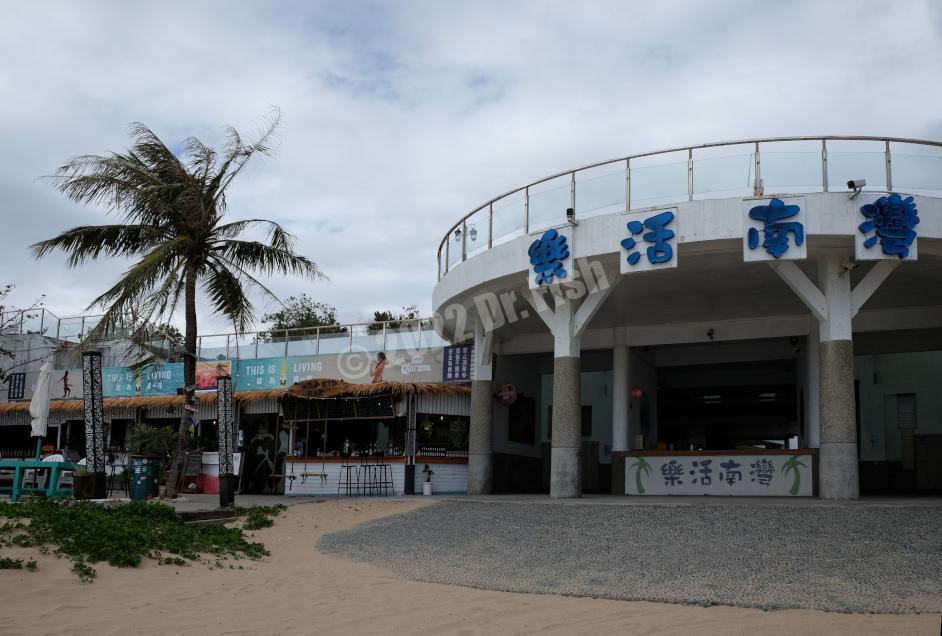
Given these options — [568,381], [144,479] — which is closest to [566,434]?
[568,381]

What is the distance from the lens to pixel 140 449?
2095 cm

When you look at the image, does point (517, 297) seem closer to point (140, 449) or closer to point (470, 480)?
point (470, 480)

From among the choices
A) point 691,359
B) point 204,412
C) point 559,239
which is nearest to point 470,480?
point 559,239

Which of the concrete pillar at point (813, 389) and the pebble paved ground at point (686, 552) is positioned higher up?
the concrete pillar at point (813, 389)

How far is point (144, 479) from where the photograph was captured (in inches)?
639

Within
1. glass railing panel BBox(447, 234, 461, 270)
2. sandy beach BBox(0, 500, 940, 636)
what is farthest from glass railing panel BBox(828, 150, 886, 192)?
sandy beach BBox(0, 500, 940, 636)

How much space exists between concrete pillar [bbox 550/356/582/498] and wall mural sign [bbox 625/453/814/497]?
2410mm

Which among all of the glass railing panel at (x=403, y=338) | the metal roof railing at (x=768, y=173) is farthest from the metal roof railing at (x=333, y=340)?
the metal roof railing at (x=768, y=173)

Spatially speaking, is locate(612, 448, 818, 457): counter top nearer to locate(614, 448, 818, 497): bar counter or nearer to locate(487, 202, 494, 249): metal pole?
locate(614, 448, 818, 497): bar counter

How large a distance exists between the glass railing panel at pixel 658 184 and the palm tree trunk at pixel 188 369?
376 inches

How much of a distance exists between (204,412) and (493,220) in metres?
11.3

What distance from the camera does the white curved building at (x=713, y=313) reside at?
13859mm

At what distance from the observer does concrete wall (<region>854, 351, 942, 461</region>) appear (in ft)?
69.2

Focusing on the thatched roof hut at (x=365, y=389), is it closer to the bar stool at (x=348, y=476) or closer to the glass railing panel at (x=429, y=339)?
the glass railing panel at (x=429, y=339)
